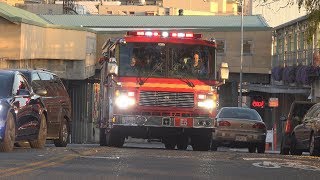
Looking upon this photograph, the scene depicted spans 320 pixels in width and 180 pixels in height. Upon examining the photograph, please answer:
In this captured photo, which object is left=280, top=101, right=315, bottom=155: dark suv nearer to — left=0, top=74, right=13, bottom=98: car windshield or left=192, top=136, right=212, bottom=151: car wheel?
left=192, top=136, right=212, bottom=151: car wheel

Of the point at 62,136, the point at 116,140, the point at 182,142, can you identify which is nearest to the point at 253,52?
the point at 182,142

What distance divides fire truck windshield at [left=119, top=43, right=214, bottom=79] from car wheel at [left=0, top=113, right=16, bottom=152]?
4.97m

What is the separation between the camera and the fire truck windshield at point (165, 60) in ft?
76.8

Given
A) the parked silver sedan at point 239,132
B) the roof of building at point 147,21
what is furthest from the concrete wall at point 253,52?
the parked silver sedan at point 239,132

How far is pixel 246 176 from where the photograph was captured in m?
14.2

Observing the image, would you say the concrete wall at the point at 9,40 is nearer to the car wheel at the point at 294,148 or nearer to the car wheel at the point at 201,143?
the car wheel at the point at 294,148

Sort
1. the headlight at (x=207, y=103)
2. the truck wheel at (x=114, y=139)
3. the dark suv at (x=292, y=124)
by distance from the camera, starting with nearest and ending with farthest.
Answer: the headlight at (x=207, y=103) < the truck wheel at (x=114, y=139) < the dark suv at (x=292, y=124)

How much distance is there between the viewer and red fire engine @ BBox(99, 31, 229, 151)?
23.4 metres

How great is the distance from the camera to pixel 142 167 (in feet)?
49.8

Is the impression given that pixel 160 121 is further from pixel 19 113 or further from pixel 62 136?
pixel 19 113

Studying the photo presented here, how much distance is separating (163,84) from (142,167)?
27.2ft

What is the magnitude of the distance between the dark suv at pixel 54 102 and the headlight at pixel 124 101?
1.49m

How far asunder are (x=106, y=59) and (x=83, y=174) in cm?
1209

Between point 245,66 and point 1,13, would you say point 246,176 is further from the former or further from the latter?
point 245,66
